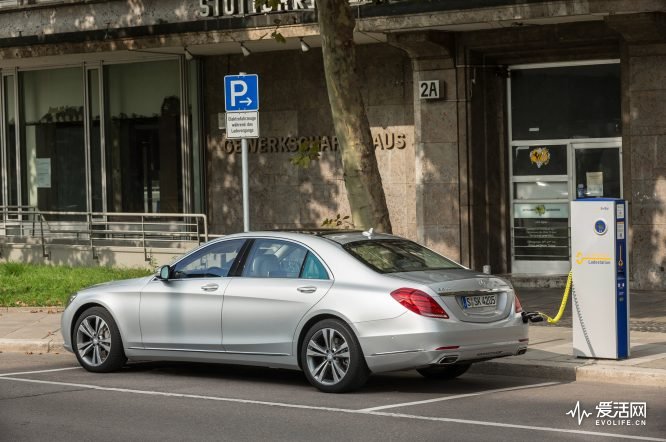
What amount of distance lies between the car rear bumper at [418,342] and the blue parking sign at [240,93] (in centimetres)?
510

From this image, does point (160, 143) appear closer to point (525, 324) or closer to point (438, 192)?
point (438, 192)

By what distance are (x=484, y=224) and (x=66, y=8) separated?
31.1ft

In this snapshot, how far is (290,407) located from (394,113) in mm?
12409

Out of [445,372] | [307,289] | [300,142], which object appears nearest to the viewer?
[307,289]

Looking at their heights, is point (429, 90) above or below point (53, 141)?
above

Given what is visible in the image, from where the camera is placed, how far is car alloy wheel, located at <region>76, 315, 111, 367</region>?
12.7 meters

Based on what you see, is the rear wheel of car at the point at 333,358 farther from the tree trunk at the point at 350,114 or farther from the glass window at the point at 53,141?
the glass window at the point at 53,141

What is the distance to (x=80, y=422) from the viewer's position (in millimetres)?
9648

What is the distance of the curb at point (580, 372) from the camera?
36.6ft

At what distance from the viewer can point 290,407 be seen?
10281 mm

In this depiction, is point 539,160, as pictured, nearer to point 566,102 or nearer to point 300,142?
point 566,102

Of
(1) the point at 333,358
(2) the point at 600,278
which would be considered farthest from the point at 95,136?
(1) the point at 333,358

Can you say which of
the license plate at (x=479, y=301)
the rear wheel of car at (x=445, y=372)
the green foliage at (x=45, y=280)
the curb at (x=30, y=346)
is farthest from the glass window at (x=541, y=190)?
the license plate at (x=479, y=301)

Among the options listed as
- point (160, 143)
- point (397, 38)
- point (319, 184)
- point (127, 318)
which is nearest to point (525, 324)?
point (127, 318)
